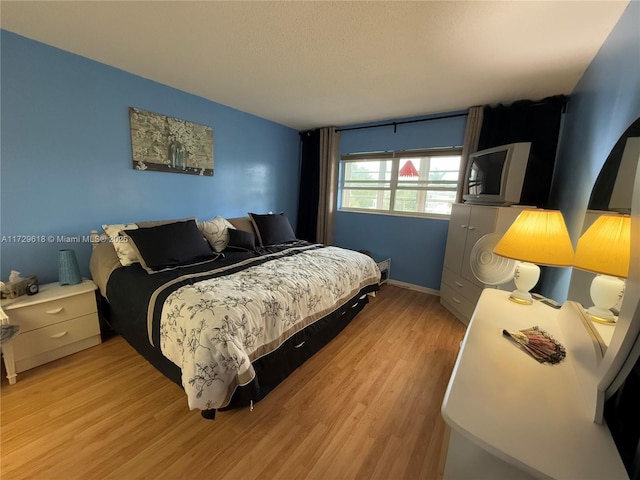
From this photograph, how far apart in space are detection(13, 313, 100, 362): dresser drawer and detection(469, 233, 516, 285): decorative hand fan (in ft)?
10.5

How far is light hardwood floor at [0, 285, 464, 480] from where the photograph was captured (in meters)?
1.21

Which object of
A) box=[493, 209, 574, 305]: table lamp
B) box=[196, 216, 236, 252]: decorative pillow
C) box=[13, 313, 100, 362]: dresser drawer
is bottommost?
box=[13, 313, 100, 362]: dresser drawer

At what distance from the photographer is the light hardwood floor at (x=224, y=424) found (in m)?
1.21

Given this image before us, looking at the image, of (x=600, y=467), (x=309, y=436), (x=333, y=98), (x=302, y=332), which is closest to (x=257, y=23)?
(x=333, y=98)

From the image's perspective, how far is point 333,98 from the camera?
282 cm

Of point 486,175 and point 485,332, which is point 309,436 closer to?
point 485,332

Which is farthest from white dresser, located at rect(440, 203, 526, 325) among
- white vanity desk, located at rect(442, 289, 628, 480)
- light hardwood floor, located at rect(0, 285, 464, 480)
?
white vanity desk, located at rect(442, 289, 628, 480)

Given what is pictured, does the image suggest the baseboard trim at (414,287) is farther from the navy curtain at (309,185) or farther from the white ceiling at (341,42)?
the white ceiling at (341,42)

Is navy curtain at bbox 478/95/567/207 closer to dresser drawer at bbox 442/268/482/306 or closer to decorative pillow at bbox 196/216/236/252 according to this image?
dresser drawer at bbox 442/268/482/306

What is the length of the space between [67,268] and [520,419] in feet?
9.27

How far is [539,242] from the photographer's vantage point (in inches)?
50.5

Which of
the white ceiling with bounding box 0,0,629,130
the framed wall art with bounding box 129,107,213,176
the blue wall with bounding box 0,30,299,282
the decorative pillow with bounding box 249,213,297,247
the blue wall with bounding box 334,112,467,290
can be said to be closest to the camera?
the white ceiling with bounding box 0,0,629,130

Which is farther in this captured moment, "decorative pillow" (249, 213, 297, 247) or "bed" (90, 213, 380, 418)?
"decorative pillow" (249, 213, 297, 247)

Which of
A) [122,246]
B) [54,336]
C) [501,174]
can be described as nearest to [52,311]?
[54,336]
